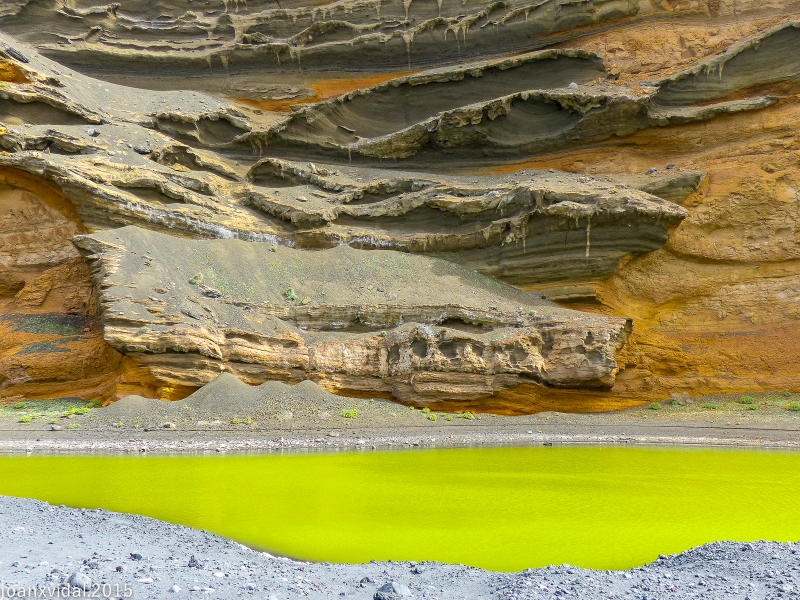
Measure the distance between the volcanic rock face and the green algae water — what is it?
24.1 ft

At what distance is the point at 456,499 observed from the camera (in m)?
11.1

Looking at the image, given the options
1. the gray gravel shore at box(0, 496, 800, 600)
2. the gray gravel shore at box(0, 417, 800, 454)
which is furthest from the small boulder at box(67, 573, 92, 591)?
the gray gravel shore at box(0, 417, 800, 454)

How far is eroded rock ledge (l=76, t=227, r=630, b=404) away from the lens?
70.6 feet

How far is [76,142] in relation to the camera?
27312 mm

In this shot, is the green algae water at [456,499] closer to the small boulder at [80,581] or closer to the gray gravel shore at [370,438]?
the gray gravel shore at [370,438]

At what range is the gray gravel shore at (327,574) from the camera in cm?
566

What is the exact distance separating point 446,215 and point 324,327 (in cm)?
871

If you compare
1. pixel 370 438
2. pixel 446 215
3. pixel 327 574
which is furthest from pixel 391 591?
pixel 446 215

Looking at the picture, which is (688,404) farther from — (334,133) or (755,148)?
(334,133)

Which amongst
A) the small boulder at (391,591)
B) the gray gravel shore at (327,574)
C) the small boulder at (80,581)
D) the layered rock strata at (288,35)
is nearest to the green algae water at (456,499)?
the gray gravel shore at (327,574)

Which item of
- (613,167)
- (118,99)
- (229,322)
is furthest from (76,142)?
(613,167)

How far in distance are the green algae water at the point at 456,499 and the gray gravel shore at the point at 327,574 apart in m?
0.97

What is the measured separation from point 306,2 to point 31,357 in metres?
31.0

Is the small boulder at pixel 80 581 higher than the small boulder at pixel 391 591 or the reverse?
higher
